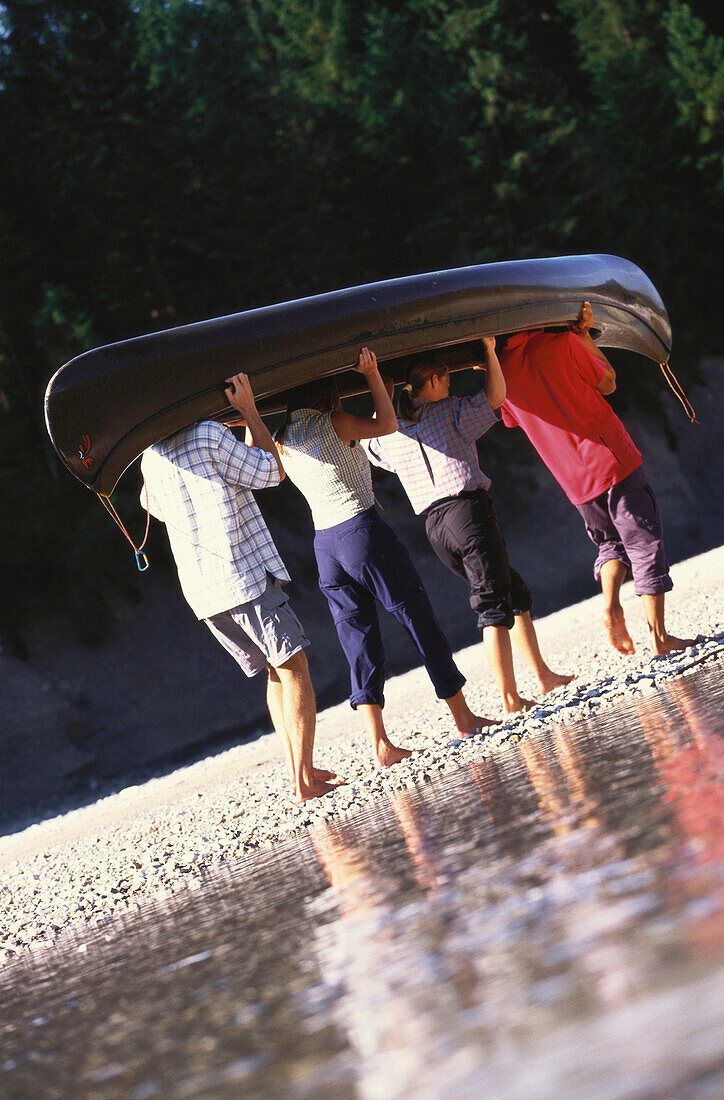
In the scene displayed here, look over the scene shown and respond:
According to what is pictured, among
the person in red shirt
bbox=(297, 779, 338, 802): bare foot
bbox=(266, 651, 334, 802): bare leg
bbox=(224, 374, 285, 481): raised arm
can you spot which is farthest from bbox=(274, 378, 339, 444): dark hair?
bbox=(297, 779, 338, 802): bare foot

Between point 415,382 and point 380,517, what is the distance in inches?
30.5

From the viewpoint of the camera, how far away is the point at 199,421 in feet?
18.9

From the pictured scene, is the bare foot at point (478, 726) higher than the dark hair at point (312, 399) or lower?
lower

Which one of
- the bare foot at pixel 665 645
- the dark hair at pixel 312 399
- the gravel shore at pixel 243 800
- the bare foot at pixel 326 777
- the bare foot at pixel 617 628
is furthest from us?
the bare foot at pixel 617 628

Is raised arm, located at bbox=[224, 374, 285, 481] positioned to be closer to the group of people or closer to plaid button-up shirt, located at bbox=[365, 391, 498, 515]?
the group of people

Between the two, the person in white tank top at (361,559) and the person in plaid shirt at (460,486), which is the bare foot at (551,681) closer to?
the person in plaid shirt at (460,486)

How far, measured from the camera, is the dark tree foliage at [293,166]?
19375 millimetres

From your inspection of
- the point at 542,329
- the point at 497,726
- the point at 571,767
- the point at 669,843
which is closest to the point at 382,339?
the point at 542,329

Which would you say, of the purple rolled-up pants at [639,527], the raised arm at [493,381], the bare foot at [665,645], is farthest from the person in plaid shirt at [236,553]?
the bare foot at [665,645]

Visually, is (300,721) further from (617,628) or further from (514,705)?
(617,628)

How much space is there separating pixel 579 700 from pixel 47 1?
20425 millimetres

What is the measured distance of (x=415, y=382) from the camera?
6.10 meters

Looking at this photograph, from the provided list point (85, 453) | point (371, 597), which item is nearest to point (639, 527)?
point (371, 597)

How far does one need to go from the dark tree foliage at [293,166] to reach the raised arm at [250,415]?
12.4m
